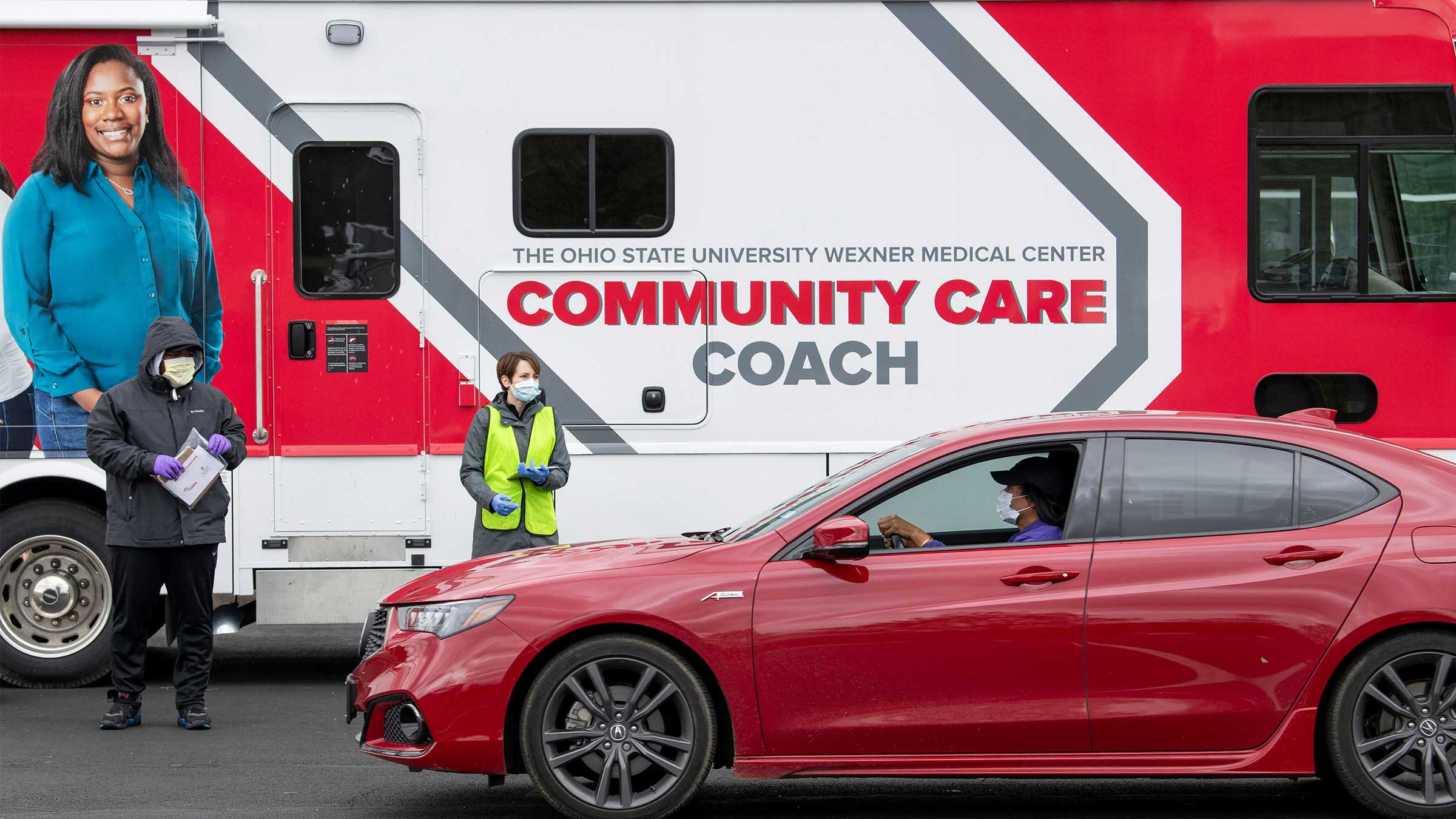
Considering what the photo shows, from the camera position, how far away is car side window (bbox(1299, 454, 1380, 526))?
535 centimetres

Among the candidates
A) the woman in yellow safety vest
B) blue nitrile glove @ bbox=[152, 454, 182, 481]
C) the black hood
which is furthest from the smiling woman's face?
the woman in yellow safety vest

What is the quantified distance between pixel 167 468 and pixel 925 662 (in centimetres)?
384

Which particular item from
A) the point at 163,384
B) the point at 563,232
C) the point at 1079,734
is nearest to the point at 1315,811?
the point at 1079,734

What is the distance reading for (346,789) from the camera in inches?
239

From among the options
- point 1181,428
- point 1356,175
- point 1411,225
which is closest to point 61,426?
point 1181,428

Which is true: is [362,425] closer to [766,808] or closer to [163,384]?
[163,384]

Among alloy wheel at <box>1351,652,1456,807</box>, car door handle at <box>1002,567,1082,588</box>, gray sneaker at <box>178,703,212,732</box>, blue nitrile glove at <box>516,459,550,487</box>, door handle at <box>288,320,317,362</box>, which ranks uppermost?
door handle at <box>288,320,317,362</box>

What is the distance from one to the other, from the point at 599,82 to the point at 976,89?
202cm

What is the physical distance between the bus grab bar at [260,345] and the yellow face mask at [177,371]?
667 millimetres

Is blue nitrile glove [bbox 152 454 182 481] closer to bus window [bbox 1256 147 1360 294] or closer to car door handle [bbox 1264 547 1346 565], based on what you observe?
car door handle [bbox 1264 547 1346 565]

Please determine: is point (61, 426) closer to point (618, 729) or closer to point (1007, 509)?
point (618, 729)

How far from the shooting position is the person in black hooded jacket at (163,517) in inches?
280

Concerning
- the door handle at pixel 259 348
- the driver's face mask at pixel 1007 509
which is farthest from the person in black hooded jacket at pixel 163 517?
the driver's face mask at pixel 1007 509

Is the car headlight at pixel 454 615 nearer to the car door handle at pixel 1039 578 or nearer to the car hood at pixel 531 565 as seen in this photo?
the car hood at pixel 531 565
